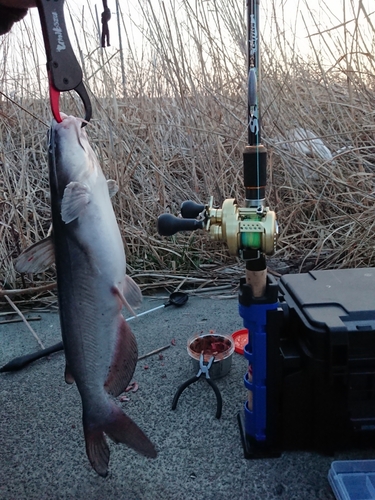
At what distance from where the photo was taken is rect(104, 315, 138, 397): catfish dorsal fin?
1208mm

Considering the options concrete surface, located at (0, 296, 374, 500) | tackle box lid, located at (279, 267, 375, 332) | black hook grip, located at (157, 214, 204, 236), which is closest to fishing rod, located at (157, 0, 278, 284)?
black hook grip, located at (157, 214, 204, 236)

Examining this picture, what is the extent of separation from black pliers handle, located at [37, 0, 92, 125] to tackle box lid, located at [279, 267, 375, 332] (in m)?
0.87

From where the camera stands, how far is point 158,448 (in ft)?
4.81

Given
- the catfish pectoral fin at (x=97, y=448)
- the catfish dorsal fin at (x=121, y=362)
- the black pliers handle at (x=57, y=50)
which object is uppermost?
the black pliers handle at (x=57, y=50)

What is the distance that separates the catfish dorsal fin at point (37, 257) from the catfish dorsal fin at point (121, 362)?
254 millimetres

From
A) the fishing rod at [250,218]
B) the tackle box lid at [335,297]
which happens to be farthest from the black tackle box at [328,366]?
the fishing rod at [250,218]

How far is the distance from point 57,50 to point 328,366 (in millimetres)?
1021

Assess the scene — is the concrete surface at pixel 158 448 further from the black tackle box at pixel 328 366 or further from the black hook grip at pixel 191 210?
the black hook grip at pixel 191 210

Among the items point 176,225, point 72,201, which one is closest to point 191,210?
point 176,225

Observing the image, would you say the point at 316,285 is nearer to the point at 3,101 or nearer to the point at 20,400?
the point at 20,400

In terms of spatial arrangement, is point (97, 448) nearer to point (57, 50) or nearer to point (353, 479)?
point (353, 479)

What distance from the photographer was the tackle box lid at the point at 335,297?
124cm

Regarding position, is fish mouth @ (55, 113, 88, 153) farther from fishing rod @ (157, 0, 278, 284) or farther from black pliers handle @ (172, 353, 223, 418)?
black pliers handle @ (172, 353, 223, 418)

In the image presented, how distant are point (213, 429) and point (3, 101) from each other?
3.18 m
